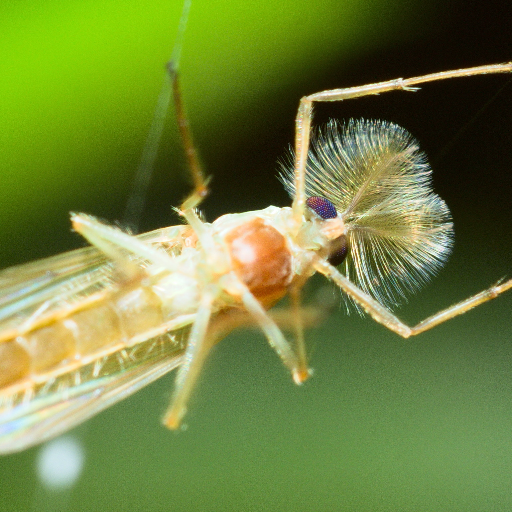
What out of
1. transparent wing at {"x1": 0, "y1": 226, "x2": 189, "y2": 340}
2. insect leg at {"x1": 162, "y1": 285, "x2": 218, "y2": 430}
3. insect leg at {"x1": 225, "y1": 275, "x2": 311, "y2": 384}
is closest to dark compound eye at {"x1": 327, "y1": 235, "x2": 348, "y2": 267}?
insect leg at {"x1": 225, "y1": 275, "x2": 311, "y2": 384}

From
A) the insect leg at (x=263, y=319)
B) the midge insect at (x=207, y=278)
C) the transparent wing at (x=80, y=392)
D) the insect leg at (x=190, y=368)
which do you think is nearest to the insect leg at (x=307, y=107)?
the midge insect at (x=207, y=278)

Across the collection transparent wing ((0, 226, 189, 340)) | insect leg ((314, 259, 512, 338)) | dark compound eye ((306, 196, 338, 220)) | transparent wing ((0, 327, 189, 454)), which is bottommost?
insect leg ((314, 259, 512, 338))

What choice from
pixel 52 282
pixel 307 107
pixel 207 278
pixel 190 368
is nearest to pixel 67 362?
pixel 52 282

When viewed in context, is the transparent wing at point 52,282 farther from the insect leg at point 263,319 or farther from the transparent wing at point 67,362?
the insect leg at point 263,319

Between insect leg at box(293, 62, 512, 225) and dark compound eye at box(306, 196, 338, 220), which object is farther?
dark compound eye at box(306, 196, 338, 220)

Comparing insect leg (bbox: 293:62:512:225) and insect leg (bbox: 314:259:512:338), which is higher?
insect leg (bbox: 293:62:512:225)

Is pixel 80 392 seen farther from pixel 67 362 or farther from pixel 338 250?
pixel 338 250

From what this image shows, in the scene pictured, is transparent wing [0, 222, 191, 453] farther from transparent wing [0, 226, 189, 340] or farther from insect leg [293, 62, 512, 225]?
insect leg [293, 62, 512, 225]
